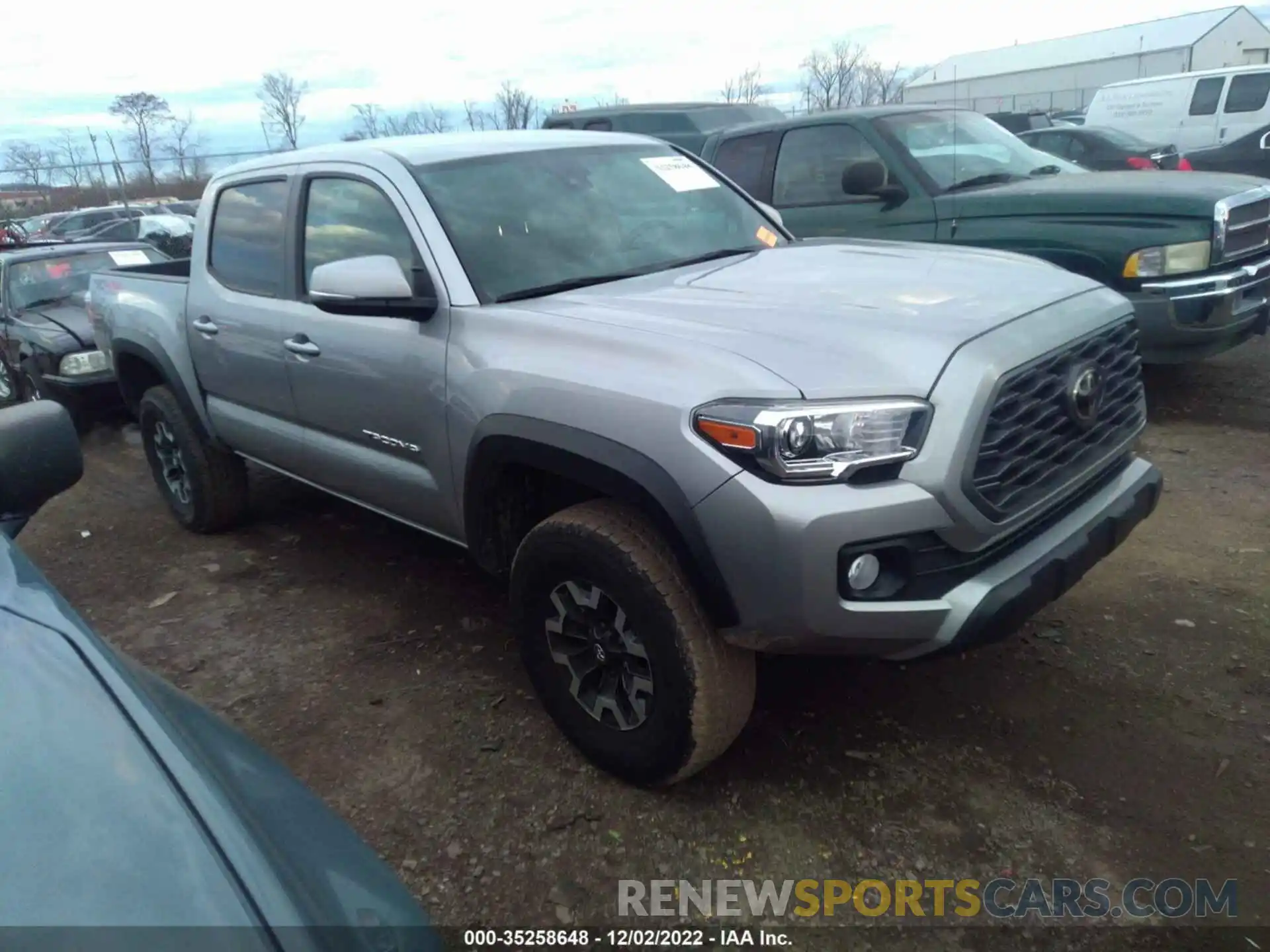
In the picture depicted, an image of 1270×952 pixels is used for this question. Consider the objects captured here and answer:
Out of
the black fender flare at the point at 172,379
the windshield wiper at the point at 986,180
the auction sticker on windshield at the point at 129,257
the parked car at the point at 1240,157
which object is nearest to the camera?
the black fender flare at the point at 172,379

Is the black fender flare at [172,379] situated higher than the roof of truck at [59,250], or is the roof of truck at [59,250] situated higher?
the roof of truck at [59,250]

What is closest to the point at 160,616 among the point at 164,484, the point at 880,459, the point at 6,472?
the point at 164,484

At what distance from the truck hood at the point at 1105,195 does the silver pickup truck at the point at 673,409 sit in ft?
7.67

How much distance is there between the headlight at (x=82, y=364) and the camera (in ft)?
24.0

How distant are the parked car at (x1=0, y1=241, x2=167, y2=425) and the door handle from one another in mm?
3750

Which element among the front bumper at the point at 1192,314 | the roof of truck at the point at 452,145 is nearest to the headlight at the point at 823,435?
the roof of truck at the point at 452,145

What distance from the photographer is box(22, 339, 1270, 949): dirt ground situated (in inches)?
99.7

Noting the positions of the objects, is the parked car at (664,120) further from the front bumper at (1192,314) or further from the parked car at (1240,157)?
the front bumper at (1192,314)

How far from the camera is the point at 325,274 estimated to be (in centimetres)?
298

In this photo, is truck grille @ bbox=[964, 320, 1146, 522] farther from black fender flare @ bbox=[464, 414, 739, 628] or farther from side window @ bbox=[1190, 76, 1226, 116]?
side window @ bbox=[1190, 76, 1226, 116]

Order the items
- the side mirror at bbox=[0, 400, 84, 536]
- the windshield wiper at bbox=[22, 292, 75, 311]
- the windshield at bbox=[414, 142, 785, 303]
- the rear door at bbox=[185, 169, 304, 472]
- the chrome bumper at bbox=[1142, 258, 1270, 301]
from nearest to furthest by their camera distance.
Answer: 1. the side mirror at bbox=[0, 400, 84, 536]
2. the windshield at bbox=[414, 142, 785, 303]
3. the rear door at bbox=[185, 169, 304, 472]
4. the chrome bumper at bbox=[1142, 258, 1270, 301]
5. the windshield wiper at bbox=[22, 292, 75, 311]

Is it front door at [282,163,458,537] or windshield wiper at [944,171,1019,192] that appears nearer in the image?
front door at [282,163,458,537]

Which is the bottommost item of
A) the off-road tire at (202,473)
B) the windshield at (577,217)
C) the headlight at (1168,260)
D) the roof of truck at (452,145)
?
the off-road tire at (202,473)

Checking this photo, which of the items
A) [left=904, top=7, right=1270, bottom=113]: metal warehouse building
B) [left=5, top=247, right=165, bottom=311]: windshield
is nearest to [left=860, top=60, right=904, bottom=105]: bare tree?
[left=904, top=7, right=1270, bottom=113]: metal warehouse building
